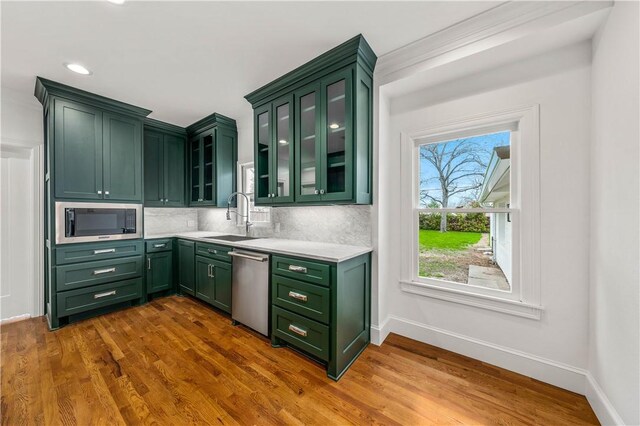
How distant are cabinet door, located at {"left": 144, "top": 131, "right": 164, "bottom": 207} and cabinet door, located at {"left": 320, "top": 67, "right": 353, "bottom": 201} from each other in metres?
3.01

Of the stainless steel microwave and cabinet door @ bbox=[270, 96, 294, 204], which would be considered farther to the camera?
the stainless steel microwave

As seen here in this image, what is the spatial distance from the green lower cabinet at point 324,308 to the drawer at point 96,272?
226cm

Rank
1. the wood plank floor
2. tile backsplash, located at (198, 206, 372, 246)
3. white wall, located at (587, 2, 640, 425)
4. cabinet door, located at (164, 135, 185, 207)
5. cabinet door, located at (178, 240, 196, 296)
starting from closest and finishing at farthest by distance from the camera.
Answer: white wall, located at (587, 2, 640, 425), the wood plank floor, tile backsplash, located at (198, 206, 372, 246), cabinet door, located at (178, 240, 196, 296), cabinet door, located at (164, 135, 185, 207)

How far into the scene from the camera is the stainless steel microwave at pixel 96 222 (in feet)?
8.76

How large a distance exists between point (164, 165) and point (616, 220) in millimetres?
4998

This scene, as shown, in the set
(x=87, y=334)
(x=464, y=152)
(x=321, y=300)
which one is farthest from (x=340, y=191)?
(x=87, y=334)

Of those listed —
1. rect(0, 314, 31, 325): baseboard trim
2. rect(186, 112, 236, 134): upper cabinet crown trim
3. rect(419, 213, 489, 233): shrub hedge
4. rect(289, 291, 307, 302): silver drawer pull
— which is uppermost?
rect(186, 112, 236, 134): upper cabinet crown trim

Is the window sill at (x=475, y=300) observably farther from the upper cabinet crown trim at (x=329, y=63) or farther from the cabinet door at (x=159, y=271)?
the cabinet door at (x=159, y=271)

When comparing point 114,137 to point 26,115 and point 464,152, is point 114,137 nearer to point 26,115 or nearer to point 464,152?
point 26,115

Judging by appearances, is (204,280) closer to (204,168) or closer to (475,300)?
(204,168)

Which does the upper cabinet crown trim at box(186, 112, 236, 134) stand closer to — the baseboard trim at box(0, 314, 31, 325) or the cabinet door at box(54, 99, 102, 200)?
the cabinet door at box(54, 99, 102, 200)

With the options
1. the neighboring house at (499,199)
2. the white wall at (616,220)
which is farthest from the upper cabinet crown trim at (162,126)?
the white wall at (616,220)

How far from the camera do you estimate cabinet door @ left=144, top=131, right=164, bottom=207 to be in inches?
145

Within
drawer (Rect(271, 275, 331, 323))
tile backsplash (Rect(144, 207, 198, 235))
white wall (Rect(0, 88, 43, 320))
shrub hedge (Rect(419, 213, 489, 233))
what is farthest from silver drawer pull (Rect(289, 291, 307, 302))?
white wall (Rect(0, 88, 43, 320))
